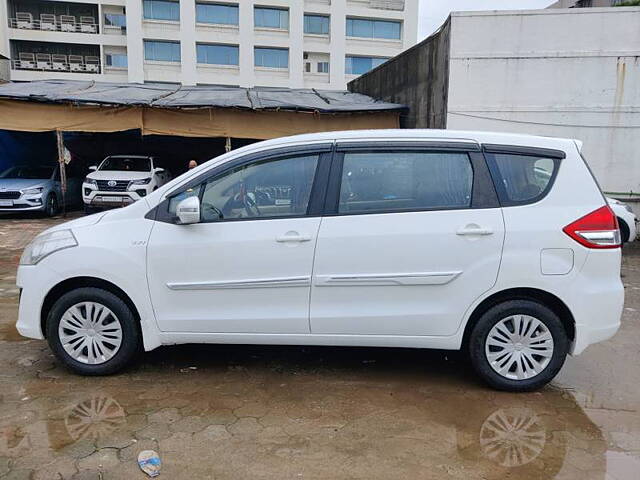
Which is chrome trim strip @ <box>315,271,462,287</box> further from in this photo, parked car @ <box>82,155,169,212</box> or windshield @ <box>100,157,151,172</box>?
windshield @ <box>100,157,151,172</box>

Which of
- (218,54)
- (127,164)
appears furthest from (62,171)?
(218,54)

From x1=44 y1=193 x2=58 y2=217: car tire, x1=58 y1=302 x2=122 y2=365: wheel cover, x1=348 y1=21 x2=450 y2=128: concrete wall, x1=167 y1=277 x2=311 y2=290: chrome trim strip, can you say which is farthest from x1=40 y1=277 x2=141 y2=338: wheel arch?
x1=44 y1=193 x2=58 y2=217: car tire

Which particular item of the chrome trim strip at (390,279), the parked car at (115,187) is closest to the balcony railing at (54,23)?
the parked car at (115,187)

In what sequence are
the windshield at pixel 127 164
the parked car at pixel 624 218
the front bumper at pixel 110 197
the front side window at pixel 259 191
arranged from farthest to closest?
the windshield at pixel 127 164, the front bumper at pixel 110 197, the parked car at pixel 624 218, the front side window at pixel 259 191

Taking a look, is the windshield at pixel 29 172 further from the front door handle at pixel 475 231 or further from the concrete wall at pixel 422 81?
the front door handle at pixel 475 231

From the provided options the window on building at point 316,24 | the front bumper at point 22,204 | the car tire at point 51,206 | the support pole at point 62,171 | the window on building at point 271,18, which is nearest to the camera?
the front bumper at point 22,204

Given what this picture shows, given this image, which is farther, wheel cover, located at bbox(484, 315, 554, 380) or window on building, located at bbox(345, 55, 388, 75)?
window on building, located at bbox(345, 55, 388, 75)

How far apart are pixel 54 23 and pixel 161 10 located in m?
8.11

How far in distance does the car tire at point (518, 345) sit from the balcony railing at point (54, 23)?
4254 cm

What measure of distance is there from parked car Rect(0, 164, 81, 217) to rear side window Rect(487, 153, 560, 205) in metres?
12.9

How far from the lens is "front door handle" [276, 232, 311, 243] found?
3842 mm

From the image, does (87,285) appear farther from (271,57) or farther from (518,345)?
(271,57)

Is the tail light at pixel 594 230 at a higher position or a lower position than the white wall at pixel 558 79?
lower

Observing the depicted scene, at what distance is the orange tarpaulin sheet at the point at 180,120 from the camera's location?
14.0 m
